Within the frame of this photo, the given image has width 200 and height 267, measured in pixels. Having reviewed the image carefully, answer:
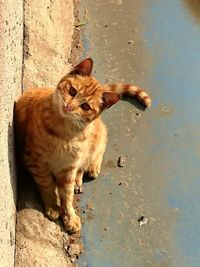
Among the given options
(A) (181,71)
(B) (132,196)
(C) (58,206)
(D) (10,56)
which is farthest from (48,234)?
(A) (181,71)

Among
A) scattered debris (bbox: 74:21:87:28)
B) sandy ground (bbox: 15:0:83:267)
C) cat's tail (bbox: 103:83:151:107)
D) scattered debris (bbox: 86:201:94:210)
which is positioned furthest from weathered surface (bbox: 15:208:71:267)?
scattered debris (bbox: 74:21:87:28)

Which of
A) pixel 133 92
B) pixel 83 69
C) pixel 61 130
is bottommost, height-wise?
pixel 133 92

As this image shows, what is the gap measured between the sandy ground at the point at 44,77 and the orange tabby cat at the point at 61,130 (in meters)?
0.08

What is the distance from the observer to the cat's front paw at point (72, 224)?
3.08 m

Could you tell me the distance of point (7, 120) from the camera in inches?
106

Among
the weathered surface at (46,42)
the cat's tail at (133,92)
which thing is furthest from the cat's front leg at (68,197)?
the cat's tail at (133,92)

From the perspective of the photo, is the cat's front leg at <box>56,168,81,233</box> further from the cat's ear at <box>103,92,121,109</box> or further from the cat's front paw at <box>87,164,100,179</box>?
the cat's ear at <box>103,92,121,109</box>

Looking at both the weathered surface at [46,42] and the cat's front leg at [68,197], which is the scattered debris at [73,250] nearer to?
the cat's front leg at [68,197]

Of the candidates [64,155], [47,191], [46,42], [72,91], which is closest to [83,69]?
[72,91]

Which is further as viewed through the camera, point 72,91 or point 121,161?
point 121,161

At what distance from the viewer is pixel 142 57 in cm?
417

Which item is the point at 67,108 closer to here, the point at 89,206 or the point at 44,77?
the point at 89,206

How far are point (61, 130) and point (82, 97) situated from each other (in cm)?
20

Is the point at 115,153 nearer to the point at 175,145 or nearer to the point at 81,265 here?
the point at 175,145
